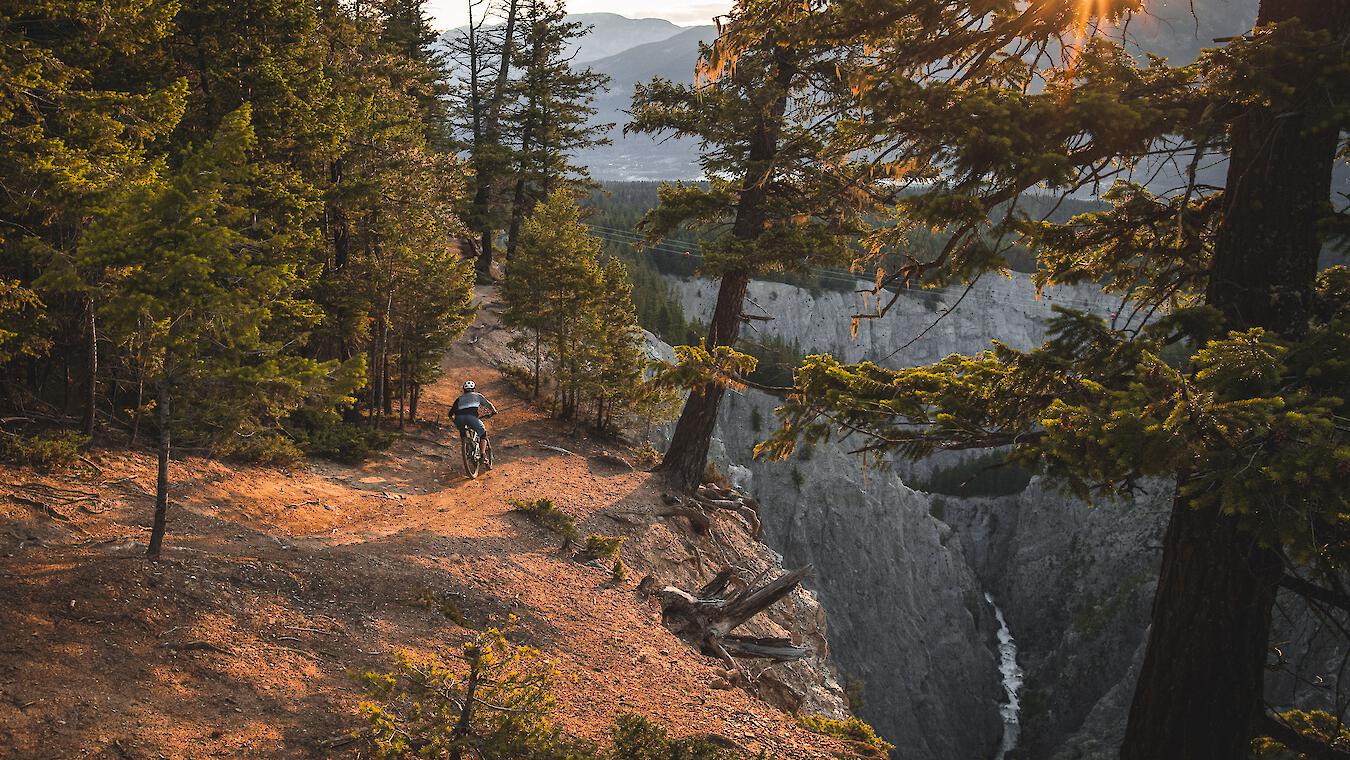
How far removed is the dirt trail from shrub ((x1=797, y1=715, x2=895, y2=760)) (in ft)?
1.31

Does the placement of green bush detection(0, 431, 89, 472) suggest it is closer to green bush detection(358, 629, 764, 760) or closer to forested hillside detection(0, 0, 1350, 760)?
forested hillside detection(0, 0, 1350, 760)

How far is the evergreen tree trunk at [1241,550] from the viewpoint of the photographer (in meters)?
4.64

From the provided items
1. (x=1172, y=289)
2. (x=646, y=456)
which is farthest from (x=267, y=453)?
(x=1172, y=289)

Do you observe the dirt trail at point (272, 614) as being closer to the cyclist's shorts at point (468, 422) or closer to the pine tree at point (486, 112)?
the cyclist's shorts at point (468, 422)

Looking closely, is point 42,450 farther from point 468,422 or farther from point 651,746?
point 651,746

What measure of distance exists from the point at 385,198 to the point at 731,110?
30.6ft

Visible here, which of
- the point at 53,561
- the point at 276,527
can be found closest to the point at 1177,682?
the point at 53,561

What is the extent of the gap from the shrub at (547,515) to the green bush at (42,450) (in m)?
6.35

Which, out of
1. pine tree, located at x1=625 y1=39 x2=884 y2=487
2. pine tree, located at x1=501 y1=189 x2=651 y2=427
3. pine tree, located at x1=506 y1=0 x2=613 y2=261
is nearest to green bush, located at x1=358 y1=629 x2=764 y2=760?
pine tree, located at x1=625 y1=39 x2=884 y2=487

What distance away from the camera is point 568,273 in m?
22.2

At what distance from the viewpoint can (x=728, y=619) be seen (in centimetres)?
1114

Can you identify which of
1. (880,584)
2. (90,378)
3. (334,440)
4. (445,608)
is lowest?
(880,584)

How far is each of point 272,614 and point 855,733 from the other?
6189 mm

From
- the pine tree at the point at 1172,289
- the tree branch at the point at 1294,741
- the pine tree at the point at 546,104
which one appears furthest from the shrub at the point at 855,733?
the pine tree at the point at 546,104
